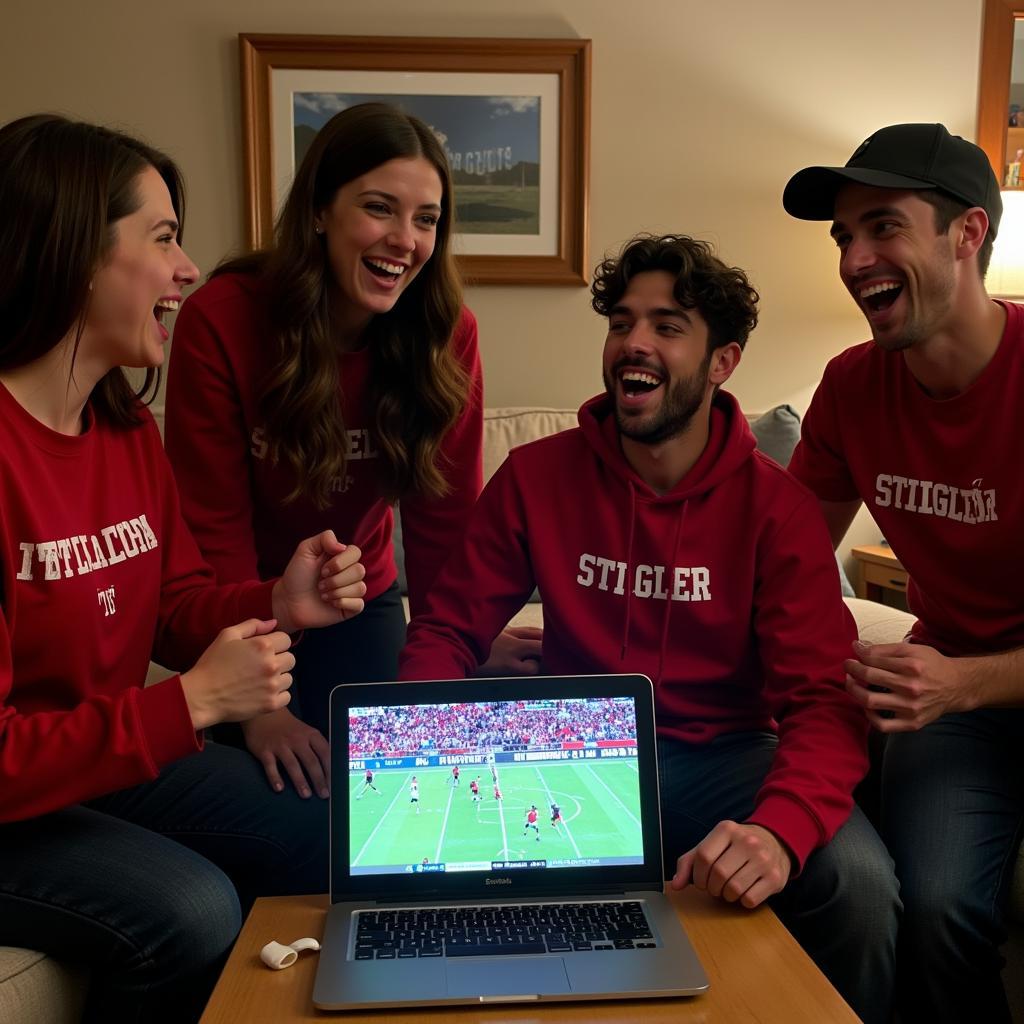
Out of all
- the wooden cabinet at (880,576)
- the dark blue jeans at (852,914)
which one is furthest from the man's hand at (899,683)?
the wooden cabinet at (880,576)

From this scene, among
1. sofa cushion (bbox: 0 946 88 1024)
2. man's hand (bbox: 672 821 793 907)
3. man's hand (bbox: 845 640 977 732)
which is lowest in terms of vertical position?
sofa cushion (bbox: 0 946 88 1024)

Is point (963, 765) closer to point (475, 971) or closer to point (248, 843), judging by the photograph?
point (475, 971)

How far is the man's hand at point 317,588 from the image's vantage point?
1.52m

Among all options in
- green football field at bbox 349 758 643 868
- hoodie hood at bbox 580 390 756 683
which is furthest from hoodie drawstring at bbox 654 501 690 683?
green football field at bbox 349 758 643 868

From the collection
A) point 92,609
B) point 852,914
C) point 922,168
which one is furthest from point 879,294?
point 92,609

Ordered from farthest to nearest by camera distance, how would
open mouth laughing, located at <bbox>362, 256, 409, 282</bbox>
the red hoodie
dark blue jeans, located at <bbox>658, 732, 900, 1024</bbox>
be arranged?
open mouth laughing, located at <bbox>362, 256, 409, 282</bbox> < the red hoodie < dark blue jeans, located at <bbox>658, 732, 900, 1024</bbox>

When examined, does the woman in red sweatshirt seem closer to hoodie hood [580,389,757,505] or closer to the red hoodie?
the red hoodie

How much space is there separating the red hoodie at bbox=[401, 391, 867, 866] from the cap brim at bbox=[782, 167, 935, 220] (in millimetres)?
343

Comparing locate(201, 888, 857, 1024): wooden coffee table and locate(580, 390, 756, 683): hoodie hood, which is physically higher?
locate(580, 390, 756, 683): hoodie hood

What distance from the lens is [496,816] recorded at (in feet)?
4.12

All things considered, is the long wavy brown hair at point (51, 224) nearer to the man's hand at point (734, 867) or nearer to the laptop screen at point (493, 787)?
the laptop screen at point (493, 787)

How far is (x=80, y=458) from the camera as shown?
1432mm

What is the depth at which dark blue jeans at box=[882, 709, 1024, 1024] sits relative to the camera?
58.4 inches

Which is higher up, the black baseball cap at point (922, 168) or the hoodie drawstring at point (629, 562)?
the black baseball cap at point (922, 168)
